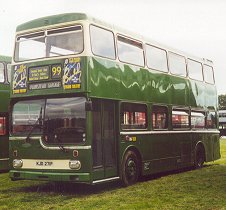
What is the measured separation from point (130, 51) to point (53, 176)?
423 centimetres

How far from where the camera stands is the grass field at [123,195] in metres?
9.87

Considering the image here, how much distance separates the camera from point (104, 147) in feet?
40.7

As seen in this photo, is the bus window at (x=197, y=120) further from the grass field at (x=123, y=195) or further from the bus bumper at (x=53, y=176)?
the bus bumper at (x=53, y=176)

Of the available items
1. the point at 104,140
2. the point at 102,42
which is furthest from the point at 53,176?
the point at 102,42

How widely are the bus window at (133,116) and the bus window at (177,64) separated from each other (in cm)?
267

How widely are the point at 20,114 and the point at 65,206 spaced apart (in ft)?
10.9

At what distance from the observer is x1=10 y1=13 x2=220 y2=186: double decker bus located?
38.3 feet

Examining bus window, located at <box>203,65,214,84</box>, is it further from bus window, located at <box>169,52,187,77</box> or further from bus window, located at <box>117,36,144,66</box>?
bus window, located at <box>117,36,144,66</box>

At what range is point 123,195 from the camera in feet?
37.0

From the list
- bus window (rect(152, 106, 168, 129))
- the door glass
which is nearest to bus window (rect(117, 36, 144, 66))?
bus window (rect(152, 106, 168, 129))

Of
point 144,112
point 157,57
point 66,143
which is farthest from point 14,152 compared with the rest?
point 157,57

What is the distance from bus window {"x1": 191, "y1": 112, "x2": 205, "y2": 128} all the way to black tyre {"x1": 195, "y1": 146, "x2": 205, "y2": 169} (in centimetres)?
86

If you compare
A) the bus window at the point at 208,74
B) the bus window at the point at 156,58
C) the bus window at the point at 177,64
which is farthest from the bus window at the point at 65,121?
the bus window at the point at 208,74

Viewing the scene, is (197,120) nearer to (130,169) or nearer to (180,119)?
(180,119)
